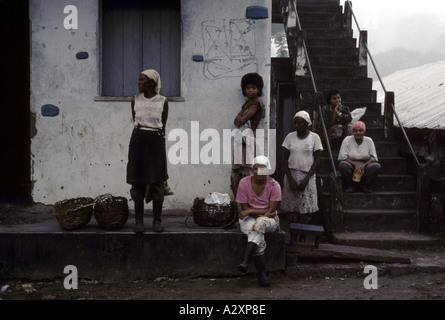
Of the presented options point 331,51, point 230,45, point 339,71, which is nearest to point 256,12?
point 230,45

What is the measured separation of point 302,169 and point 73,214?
297cm

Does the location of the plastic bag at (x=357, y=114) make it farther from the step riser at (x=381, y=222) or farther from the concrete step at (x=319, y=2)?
the concrete step at (x=319, y=2)

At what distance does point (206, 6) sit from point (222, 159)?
2.17 meters

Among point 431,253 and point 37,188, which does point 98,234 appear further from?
point 431,253

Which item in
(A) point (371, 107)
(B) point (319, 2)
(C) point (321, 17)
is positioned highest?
(B) point (319, 2)

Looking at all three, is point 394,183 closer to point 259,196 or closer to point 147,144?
point 259,196

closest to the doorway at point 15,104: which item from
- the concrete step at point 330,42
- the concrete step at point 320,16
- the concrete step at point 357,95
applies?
the concrete step at point 357,95

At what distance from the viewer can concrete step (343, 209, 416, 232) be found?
746 cm

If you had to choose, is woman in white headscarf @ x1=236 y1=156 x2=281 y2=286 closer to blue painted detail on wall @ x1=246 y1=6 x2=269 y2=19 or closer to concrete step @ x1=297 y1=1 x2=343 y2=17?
blue painted detail on wall @ x1=246 y1=6 x2=269 y2=19

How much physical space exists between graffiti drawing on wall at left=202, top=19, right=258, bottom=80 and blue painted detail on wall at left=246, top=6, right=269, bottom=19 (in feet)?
0.27

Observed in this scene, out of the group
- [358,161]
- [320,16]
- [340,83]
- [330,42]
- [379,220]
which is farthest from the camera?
[320,16]

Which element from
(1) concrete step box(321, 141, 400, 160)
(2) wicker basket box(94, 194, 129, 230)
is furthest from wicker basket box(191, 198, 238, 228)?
(1) concrete step box(321, 141, 400, 160)

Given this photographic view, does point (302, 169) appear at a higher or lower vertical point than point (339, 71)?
lower

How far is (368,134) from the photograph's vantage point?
9102mm
